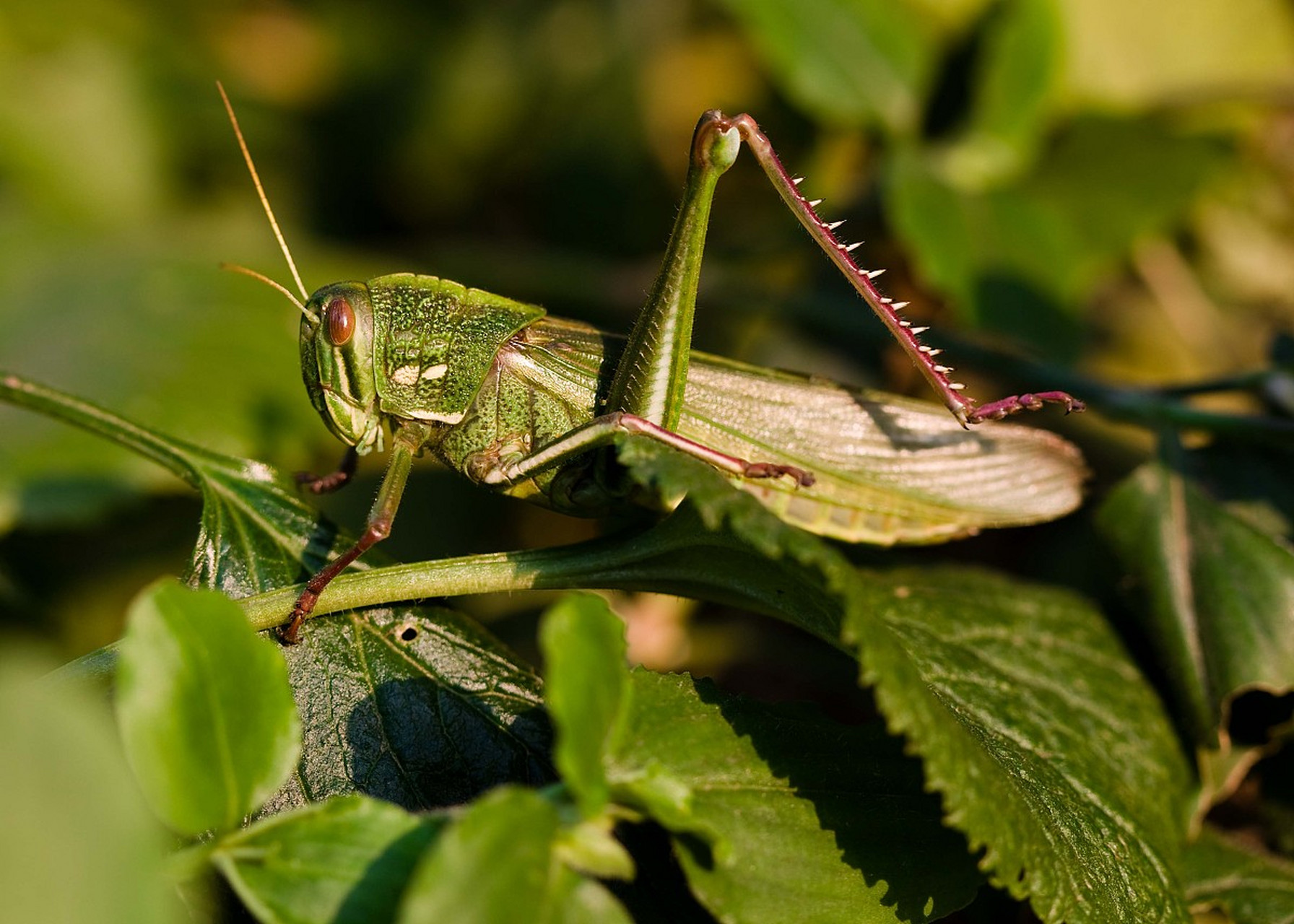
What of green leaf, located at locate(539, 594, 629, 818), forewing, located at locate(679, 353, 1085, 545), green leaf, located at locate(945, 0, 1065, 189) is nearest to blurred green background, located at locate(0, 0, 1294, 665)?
green leaf, located at locate(945, 0, 1065, 189)

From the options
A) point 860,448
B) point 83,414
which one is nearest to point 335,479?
point 83,414

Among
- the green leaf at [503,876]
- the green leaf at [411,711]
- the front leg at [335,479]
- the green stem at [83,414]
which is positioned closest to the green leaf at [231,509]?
the green stem at [83,414]

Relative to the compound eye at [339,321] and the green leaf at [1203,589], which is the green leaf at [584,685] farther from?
the green leaf at [1203,589]

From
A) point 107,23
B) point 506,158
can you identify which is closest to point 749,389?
point 506,158

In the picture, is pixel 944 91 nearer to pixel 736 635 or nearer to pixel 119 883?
pixel 736 635

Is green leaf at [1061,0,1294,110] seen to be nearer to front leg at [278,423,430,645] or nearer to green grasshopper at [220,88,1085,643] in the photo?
green grasshopper at [220,88,1085,643]

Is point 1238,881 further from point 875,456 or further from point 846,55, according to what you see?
point 846,55
